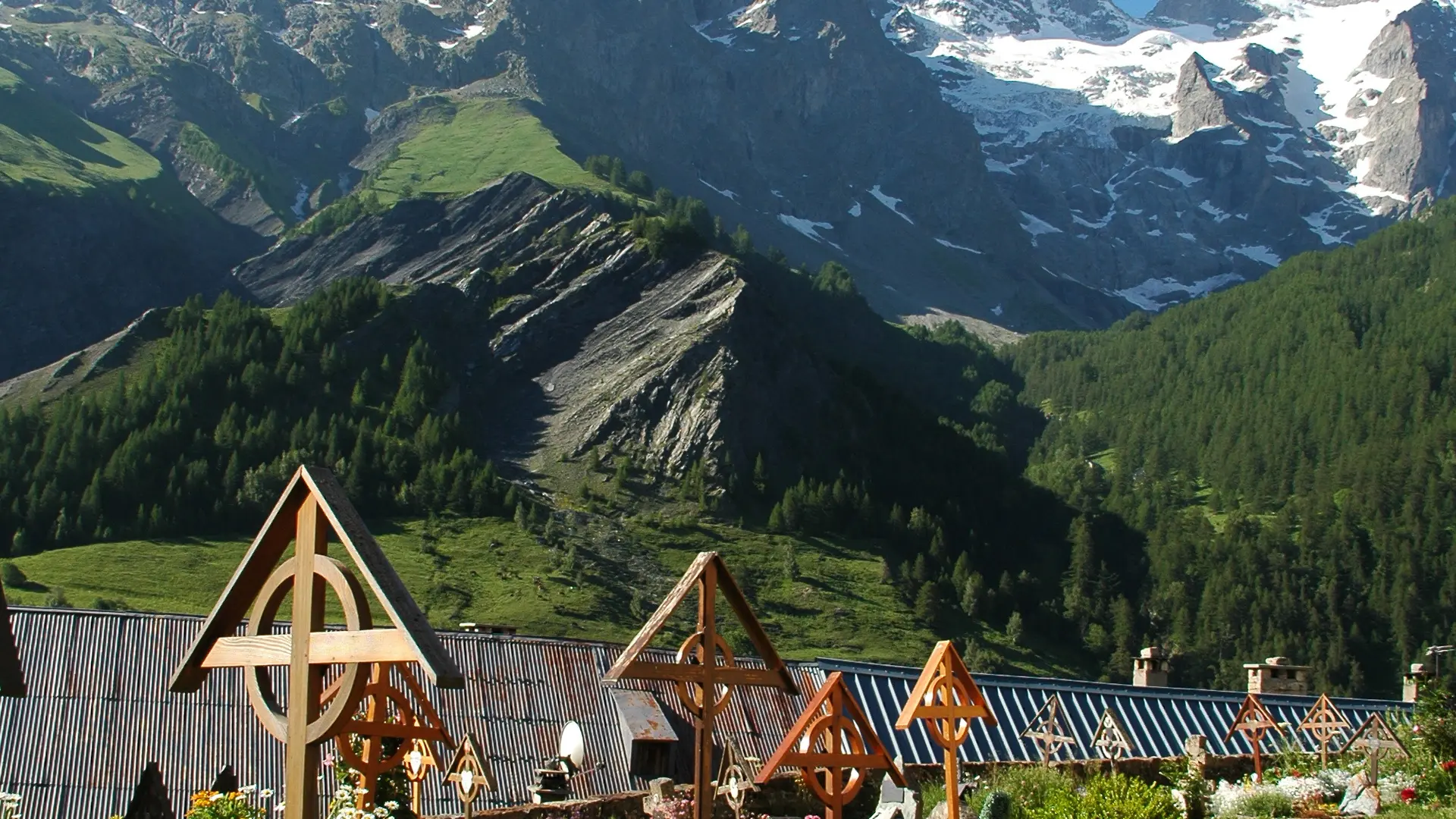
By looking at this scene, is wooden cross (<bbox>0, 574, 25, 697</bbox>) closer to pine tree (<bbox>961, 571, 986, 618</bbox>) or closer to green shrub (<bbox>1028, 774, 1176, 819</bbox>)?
green shrub (<bbox>1028, 774, 1176, 819</bbox>)

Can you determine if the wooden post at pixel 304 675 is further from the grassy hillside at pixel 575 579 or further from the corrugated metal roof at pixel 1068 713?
the grassy hillside at pixel 575 579

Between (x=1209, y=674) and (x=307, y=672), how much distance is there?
146 meters

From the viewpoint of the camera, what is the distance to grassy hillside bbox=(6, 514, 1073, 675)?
114938 mm

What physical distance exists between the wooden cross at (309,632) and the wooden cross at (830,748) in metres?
5.58

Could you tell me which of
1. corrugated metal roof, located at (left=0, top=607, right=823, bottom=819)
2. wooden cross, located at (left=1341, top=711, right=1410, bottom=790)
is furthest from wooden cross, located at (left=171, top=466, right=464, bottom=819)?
corrugated metal roof, located at (left=0, top=607, right=823, bottom=819)

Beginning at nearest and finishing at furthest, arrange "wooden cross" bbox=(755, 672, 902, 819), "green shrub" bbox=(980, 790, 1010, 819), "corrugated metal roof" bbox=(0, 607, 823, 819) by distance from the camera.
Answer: "wooden cross" bbox=(755, 672, 902, 819)
"green shrub" bbox=(980, 790, 1010, 819)
"corrugated metal roof" bbox=(0, 607, 823, 819)

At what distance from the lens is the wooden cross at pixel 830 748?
1495cm

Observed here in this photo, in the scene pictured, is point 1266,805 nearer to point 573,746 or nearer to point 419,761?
point 419,761

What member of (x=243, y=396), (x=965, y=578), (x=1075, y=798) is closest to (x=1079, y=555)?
(x=965, y=578)

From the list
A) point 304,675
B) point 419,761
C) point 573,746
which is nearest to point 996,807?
point 419,761

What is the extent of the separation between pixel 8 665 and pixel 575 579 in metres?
118

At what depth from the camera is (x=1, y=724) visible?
1453 inches

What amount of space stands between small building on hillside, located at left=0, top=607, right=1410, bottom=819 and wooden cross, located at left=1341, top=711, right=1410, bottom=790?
12.8 m

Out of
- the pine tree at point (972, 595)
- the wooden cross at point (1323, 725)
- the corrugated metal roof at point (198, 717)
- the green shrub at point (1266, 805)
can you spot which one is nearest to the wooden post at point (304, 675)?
the green shrub at point (1266, 805)
